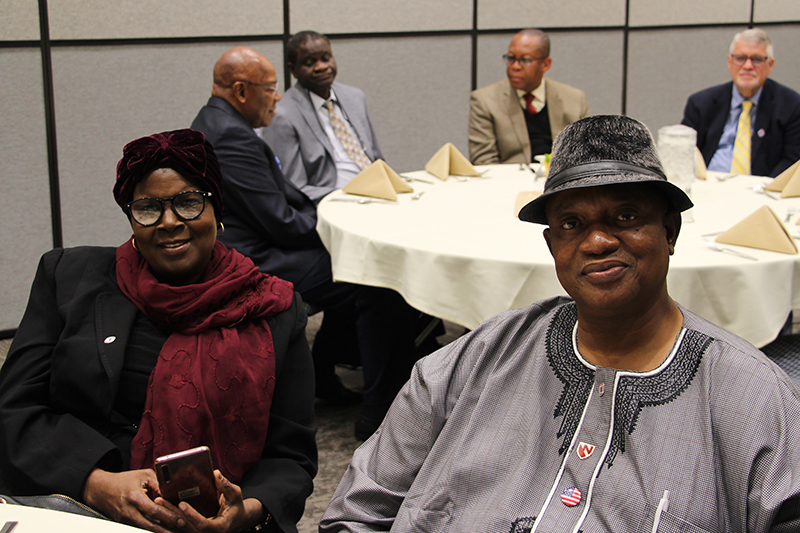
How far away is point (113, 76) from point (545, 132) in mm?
2351

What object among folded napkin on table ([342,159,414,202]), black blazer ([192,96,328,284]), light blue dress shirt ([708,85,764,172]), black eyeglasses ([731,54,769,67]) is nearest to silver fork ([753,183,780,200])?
light blue dress shirt ([708,85,764,172])

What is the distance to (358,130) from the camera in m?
3.93

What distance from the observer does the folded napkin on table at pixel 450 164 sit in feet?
11.1

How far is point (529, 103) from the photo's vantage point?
4.29 m

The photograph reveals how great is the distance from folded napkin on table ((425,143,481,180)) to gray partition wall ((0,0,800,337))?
1.39 metres

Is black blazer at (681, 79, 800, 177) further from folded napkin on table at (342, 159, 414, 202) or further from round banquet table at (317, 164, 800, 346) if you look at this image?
folded napkin on table at (342, 159, 414, 202)

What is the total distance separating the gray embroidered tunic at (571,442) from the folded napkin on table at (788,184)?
1.96 metres

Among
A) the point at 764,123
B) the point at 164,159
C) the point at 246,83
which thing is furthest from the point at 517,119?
the point at 164,159

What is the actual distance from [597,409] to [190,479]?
0.64m

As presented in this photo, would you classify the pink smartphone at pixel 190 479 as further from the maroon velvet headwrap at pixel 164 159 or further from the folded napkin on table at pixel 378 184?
the folded napkin on table at pixel 378 184

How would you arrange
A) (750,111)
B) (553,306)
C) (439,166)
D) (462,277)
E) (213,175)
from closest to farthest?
(553,306)
(213,175)
(462,277)
(439,166)
(750,111)

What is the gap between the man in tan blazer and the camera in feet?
13.7

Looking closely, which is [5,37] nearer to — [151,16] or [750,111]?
[151,16]

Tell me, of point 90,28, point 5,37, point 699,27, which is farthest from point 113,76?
point 699,27
